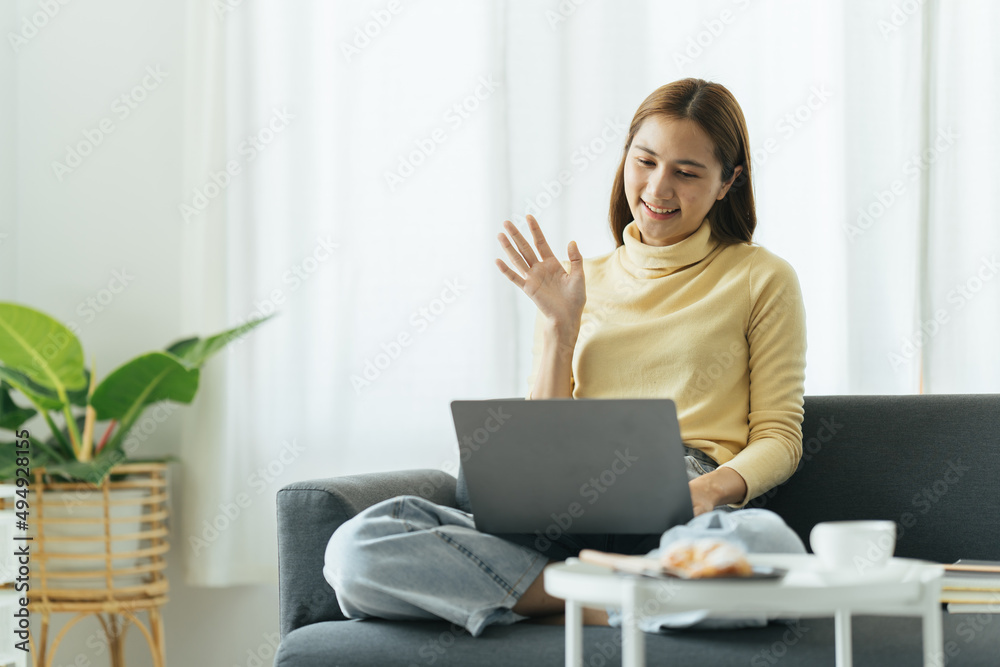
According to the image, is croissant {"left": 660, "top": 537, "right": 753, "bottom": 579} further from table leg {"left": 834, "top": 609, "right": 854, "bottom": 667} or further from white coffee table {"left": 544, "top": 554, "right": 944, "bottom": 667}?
table leg {"left": 834, "top": 609, "right": 854, "bottom": 667}

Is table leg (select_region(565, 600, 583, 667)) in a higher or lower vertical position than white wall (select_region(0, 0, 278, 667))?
lower

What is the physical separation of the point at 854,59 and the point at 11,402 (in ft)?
7.23

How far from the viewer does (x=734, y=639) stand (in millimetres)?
1182

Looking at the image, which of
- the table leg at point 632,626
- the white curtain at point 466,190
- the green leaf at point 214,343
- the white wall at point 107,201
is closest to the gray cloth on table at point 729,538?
the table leg at point 632,626

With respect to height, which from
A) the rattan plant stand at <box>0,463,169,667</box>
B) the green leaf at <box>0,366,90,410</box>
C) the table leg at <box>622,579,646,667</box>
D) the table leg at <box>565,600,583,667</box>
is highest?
the green leaf at <box>0,366,90,410</box>

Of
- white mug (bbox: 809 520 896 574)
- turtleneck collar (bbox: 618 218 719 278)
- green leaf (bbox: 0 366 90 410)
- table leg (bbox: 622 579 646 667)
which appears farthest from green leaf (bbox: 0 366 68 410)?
white mug (bbox: 809 520 896 574)

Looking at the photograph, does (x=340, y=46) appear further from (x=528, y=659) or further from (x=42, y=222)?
(x=528, y=659)

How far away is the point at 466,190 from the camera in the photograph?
2.41 metres

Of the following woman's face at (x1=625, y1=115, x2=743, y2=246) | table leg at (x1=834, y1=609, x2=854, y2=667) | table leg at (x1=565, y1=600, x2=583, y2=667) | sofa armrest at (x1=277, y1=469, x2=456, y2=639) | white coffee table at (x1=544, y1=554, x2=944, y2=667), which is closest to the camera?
white coffee table at (x1=544, y1=554, x2=944, y2=667)

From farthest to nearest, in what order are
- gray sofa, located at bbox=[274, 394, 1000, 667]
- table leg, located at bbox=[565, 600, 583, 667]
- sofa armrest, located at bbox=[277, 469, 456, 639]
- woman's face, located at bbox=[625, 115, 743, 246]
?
woman's face, located at bbox=[625, 115, 743, 246] < sofa armrest, located at bbox=[277, 469, 456, 639] < gray sofa, located at bbox=[274, 394, 1000, 667] < table leg, located at bbox=[565, 600, 583, 667]

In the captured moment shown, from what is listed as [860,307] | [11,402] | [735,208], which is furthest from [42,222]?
[860,307]

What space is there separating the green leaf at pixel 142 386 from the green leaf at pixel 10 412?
225 mm

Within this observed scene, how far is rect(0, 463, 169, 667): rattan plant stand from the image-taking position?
2.10m

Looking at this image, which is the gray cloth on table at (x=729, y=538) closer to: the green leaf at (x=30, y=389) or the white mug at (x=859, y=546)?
the white mug at (x=859, y=546)
